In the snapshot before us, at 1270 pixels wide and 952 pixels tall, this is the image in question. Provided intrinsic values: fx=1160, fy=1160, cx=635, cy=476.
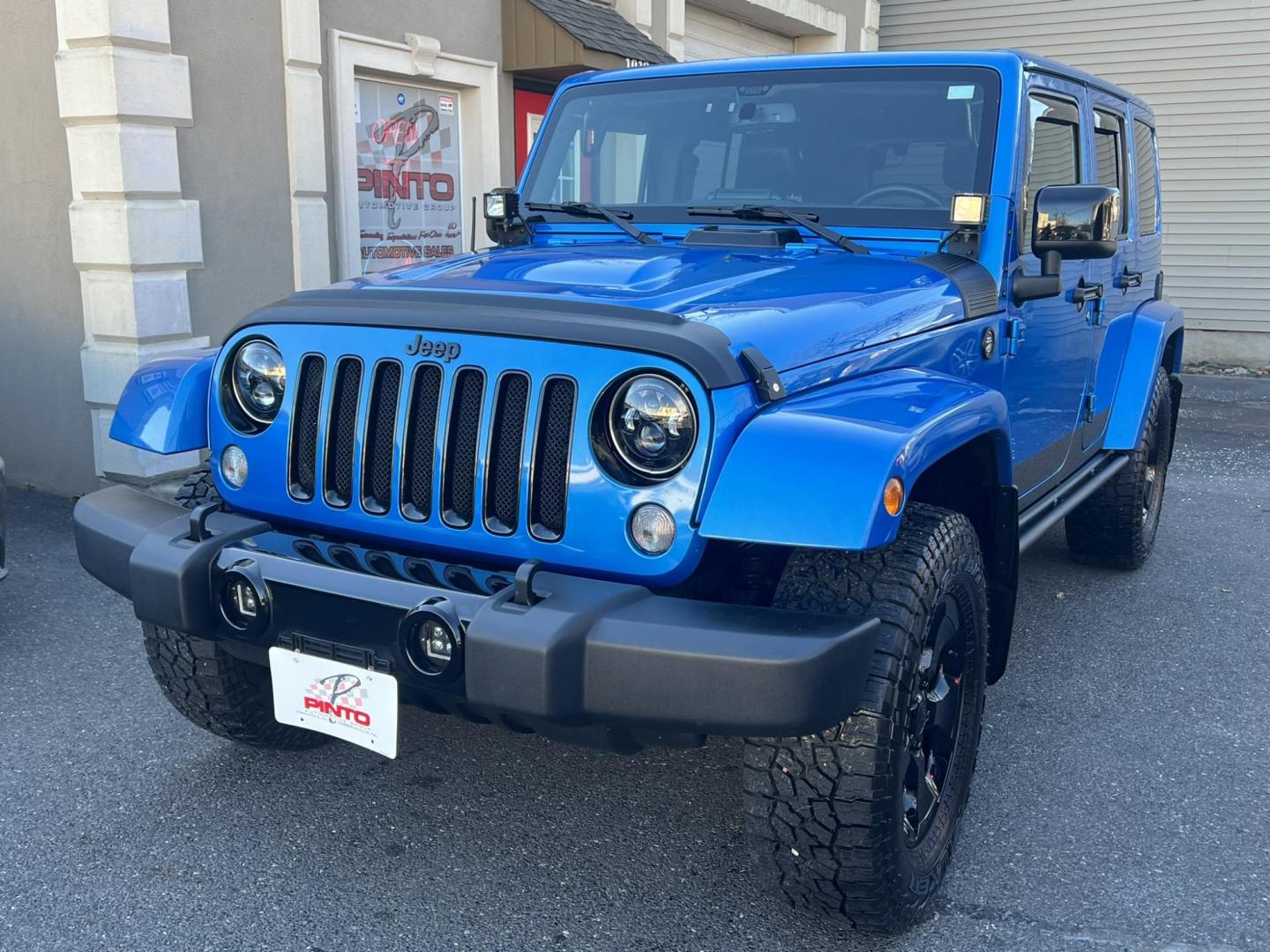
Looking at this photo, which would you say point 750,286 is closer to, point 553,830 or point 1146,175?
point 553,830

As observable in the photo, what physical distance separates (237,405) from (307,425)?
0.25 m

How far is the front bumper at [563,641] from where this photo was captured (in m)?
1.95

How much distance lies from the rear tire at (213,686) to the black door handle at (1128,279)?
3.36 m

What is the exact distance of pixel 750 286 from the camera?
2.62 metres

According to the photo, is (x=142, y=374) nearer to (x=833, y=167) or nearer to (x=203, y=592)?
(x=203, y=592)

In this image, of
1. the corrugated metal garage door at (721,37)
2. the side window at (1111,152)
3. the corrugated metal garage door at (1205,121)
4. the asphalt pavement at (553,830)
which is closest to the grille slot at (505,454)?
the asphalt pavement at (553,830)

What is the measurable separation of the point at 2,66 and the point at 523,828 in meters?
5.02

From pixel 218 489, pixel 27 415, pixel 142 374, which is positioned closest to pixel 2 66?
pixel 27 415

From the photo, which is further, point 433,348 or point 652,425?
point 433,348

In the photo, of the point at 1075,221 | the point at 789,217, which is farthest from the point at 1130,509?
the point at 789,217

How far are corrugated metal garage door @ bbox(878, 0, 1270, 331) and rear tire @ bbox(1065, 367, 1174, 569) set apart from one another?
27.6 ft

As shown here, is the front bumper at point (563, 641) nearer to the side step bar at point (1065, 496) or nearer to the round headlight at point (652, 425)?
the round headlight at point (652, 425)

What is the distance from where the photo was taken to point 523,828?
9.39 feet

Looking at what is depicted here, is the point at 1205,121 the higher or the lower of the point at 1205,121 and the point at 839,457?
the higher
